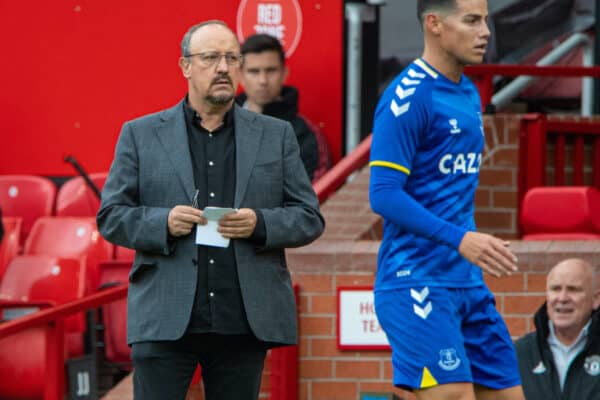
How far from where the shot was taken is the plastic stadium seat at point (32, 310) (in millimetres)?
6391

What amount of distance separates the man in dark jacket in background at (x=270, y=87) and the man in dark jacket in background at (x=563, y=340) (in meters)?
2.16

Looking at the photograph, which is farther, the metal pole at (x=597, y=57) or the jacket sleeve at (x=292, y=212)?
the metal pole at (x=597, y=57)

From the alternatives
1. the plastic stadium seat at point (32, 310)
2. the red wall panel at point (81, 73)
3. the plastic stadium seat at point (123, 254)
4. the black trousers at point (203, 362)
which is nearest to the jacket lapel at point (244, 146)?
the black trousers at point (203, 362)

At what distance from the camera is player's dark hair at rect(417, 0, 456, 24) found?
177 inches

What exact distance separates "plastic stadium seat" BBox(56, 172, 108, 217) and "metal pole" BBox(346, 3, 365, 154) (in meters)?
1.87

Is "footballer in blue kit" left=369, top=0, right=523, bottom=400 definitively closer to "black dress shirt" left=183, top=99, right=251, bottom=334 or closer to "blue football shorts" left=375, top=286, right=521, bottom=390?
"blue football shorts" left=375, top=286, right=521, bottom=390

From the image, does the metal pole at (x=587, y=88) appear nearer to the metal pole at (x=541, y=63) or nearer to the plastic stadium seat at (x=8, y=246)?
the metal pole at (x=541, y=63)

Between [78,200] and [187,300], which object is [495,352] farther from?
[78,200]

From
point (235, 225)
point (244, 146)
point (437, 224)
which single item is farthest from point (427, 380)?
Result: point (244, 146)

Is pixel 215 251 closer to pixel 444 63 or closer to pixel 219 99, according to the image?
pixel 219 99

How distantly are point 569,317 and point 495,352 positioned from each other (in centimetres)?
236

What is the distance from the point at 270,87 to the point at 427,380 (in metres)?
4.42

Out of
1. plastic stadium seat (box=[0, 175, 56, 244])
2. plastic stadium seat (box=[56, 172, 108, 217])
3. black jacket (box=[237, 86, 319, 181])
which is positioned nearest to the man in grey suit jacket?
black jacket (box=[237, 86, 319, 181])

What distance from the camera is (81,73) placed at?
10555 mm
